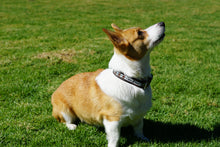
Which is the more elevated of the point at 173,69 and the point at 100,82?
the point at 100,82

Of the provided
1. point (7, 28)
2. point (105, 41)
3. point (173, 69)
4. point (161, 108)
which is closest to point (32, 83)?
point (161, 108)

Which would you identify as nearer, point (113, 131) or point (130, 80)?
point (130, 80)

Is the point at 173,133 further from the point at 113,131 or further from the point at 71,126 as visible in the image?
the point at 71,126

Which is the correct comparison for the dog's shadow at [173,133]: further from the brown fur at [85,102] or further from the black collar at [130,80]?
the black collar at [130,80]

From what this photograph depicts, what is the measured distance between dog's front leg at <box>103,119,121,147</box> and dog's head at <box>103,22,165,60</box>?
90 centimetres

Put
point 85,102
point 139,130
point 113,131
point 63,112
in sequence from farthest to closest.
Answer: point 63,112
point 139,130
point 85,102
point 113,131

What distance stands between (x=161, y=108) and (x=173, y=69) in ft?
6.26

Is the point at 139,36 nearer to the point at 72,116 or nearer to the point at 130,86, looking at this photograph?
the point at 130,86

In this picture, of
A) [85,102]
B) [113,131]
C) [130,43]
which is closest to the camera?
[130,43]

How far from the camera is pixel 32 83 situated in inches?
193

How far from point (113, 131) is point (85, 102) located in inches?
23.0

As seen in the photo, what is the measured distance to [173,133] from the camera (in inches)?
132

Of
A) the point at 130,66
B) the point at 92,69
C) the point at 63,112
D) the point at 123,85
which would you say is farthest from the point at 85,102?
the point at 92,69

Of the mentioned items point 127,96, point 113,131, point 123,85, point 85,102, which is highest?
point 123,85
